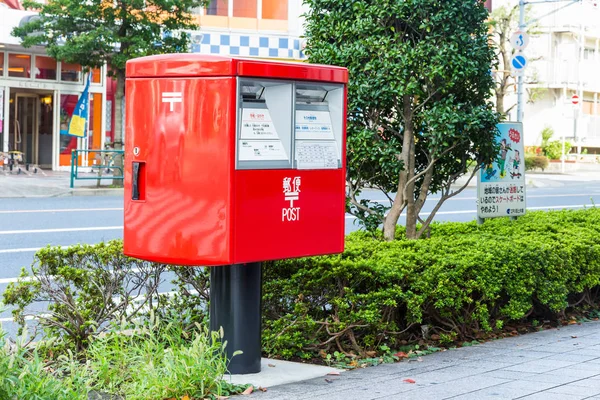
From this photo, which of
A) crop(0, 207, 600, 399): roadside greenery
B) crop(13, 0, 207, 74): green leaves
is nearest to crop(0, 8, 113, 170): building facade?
crop(13, 0, 207, 74): green leaves

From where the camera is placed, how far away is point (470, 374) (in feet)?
20.0

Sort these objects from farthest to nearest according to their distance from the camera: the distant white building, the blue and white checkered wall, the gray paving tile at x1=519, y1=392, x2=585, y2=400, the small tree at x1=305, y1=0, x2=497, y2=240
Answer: the distant white building, the blue and white checkered wall, the small tree at x1=305, y1=0, x2=497, y2=240, the gray paving tile at x1=519, y1=392, x2=585, y2=400

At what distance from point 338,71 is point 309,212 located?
98cm

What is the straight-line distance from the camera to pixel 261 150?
5703 mm

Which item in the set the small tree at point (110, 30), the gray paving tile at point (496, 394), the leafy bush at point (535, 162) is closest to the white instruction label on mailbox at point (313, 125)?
the gray paving tile at point (496, 394)

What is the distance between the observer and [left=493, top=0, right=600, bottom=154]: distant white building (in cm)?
5594

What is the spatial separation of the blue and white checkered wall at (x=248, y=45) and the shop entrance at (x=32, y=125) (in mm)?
5900

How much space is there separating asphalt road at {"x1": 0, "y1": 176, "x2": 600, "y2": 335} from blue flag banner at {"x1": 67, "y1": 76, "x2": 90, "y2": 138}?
6484 mm

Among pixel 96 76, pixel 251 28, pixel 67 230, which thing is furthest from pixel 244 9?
pixel 67 230

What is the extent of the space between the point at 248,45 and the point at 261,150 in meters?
29.1

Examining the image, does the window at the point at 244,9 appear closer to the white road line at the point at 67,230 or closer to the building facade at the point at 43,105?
the building facade at the point at 43,105

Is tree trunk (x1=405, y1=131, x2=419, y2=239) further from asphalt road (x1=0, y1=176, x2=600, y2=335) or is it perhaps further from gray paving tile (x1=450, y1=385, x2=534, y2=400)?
gray paving tile (x1=450, y1=385, x2=534, y2=400)

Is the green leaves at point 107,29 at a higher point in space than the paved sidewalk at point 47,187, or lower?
higher

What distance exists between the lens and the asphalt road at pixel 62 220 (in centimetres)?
1219
